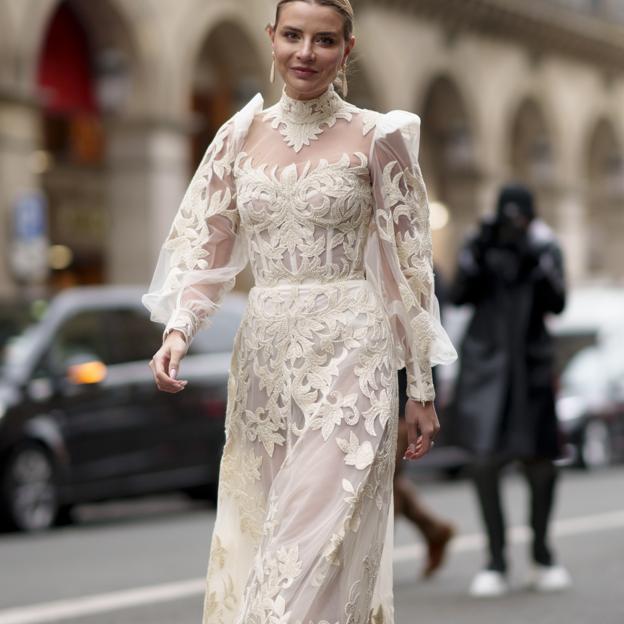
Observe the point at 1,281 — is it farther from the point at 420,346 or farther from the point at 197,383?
the point at 420,346

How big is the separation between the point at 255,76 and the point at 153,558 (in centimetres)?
1945

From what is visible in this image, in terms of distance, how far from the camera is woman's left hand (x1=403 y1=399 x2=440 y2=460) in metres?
4.86

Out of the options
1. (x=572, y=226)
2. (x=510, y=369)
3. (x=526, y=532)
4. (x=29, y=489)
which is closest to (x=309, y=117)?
(x=510, y=369)

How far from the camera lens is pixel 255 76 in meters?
29.5

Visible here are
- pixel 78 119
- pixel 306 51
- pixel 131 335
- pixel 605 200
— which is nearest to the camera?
pixel 306 51

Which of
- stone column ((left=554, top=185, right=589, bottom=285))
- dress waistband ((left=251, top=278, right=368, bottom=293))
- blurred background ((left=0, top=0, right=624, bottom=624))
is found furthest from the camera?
stone column ((left=554, top=185, right=589, bottom=285))

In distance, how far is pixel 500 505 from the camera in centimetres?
910

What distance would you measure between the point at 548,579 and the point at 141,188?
732 inches

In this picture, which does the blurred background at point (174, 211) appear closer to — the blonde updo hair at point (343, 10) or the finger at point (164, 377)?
the blonde updo hair at point (343, 10)

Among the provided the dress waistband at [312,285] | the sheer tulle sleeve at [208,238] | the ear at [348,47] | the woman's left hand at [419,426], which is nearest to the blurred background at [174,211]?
the ear at [348,47]

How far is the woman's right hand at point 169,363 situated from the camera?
459 cm

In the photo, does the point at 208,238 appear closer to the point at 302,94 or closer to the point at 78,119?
the point at 302,94

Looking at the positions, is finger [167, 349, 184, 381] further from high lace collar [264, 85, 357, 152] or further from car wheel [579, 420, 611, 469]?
car wheel [579, 420, 611, 469]

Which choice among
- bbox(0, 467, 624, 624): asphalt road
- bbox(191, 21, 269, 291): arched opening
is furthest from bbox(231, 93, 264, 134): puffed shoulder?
bbox(191, 21, 269, 291): arched opening
